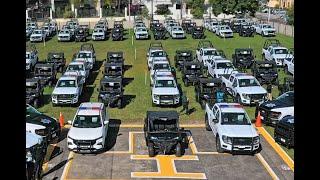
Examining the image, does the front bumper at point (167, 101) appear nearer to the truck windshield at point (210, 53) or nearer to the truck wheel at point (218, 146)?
the truck wheel at point (218, 146)

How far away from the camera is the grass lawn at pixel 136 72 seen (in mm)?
23984

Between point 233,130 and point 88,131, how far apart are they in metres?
5.58

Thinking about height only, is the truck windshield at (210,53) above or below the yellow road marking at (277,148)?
above

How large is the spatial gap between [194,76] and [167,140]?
43.2 ft

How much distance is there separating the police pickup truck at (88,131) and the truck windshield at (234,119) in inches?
189

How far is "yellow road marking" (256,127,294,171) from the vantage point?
17014 millimetres

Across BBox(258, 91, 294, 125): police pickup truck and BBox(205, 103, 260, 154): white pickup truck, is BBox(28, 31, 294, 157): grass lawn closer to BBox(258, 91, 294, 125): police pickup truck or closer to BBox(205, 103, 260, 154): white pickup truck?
BBox(258, 91, 294, 125): police pickup truck

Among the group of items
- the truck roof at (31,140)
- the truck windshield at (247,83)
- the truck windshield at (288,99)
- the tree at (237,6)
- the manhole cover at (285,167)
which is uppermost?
the tree at (237,6)

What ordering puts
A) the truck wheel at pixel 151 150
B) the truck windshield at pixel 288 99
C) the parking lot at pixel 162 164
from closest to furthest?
the parking lot at pixel 162 164
the truck wheel at pixel 151 150
the truck windshield at pixel 288 99

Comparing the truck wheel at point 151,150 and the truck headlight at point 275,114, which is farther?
the truck headlight at point 275,114

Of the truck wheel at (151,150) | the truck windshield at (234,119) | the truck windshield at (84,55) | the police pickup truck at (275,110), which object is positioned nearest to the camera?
the truck wheel at (151,150)

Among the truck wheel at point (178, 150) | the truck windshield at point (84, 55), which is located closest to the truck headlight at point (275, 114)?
the truck wheel at point (178, 150)

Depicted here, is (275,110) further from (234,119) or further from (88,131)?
(88,131)

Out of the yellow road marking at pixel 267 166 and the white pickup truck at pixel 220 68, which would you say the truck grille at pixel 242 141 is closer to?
the yellow road marking at pixel 267 166
